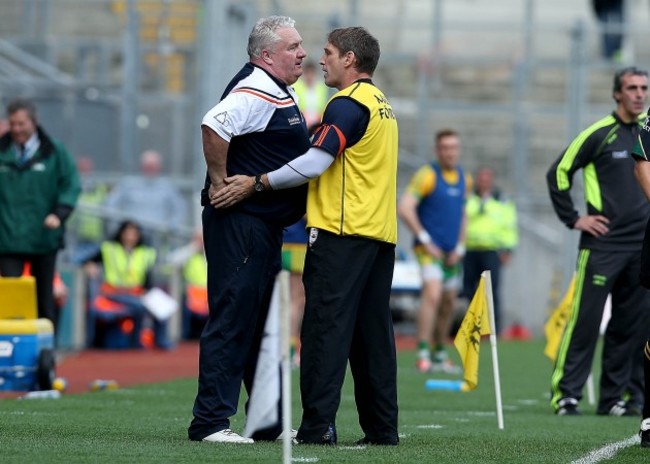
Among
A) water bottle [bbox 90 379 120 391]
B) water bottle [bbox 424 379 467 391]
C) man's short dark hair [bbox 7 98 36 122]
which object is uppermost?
man's short dark hair [bbox 7 98 36 122]

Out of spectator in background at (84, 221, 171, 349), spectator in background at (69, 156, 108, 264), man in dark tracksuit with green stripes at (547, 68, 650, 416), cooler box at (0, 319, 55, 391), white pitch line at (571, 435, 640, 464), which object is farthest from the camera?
spectator in background at (69, 156, 108, 264)

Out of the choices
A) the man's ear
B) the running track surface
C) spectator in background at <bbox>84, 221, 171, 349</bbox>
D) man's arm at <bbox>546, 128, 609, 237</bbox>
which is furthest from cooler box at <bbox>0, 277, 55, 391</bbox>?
spectator in background at <bbox>84, 221, 171, 349</bbox>

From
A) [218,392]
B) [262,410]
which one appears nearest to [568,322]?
[218,392]

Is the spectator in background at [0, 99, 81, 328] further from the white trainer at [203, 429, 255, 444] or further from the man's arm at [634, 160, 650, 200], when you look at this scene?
the man's arm at [634, 160, 650, 200]

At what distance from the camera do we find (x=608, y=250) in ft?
38.5

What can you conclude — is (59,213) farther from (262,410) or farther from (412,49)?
(412,49)

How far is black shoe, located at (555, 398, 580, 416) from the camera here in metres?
11.8

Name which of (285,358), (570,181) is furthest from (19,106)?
(285,358)

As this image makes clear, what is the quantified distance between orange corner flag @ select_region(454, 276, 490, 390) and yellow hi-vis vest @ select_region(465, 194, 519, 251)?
11367 mm

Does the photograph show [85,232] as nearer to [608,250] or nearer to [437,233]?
[437,233]

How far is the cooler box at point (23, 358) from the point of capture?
12477 mm

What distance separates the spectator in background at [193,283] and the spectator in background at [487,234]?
3.47 meters

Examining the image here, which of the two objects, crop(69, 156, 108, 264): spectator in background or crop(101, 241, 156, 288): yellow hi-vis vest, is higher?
crop(69, 156, 108, 264): spectator in background

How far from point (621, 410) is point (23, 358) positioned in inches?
174
